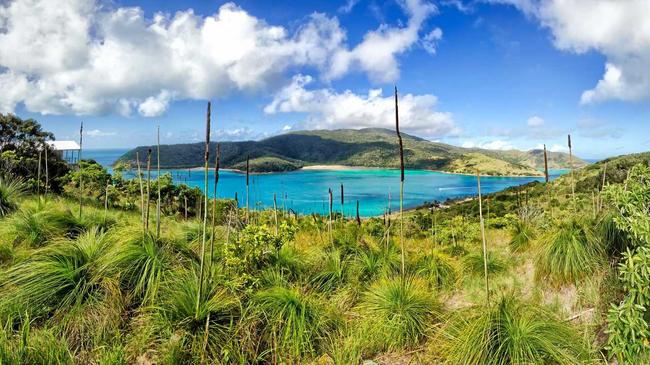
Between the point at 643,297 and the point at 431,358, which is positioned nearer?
the point at 643,297

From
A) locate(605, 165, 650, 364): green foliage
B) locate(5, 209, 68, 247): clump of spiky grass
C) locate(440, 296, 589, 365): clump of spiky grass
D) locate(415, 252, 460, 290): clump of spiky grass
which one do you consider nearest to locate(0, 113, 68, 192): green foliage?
locate(5, 209, 68, 247): clump of spiky grass

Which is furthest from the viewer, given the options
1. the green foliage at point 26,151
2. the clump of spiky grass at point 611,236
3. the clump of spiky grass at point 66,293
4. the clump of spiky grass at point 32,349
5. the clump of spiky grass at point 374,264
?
the green foliage at point 26,151

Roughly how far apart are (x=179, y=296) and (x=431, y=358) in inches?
142

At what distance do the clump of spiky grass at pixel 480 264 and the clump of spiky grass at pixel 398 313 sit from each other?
11.2 feet

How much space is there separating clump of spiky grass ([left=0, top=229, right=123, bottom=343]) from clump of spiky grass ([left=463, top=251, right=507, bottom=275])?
787 centimetres

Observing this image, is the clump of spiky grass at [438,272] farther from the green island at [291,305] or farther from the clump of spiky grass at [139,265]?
the clump of spiky grass at [139,265]

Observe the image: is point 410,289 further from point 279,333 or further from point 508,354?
point 279,333

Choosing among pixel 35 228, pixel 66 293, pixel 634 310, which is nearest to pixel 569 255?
pixel 634 310

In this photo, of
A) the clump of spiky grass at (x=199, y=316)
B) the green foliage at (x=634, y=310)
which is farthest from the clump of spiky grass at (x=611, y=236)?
the clump of spiky grass at (x=199, y=316)

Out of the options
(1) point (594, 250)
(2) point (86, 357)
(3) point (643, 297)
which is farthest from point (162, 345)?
(1) point (594, 250)

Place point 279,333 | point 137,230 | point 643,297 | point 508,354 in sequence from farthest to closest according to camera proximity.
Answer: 1. point 137,230
2. point 279,333
3. point 508,354
4. point 643,297

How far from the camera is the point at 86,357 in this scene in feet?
14.5

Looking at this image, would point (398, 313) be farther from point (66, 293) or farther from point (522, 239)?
point (522, 239)

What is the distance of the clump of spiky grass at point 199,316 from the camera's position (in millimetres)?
4398
